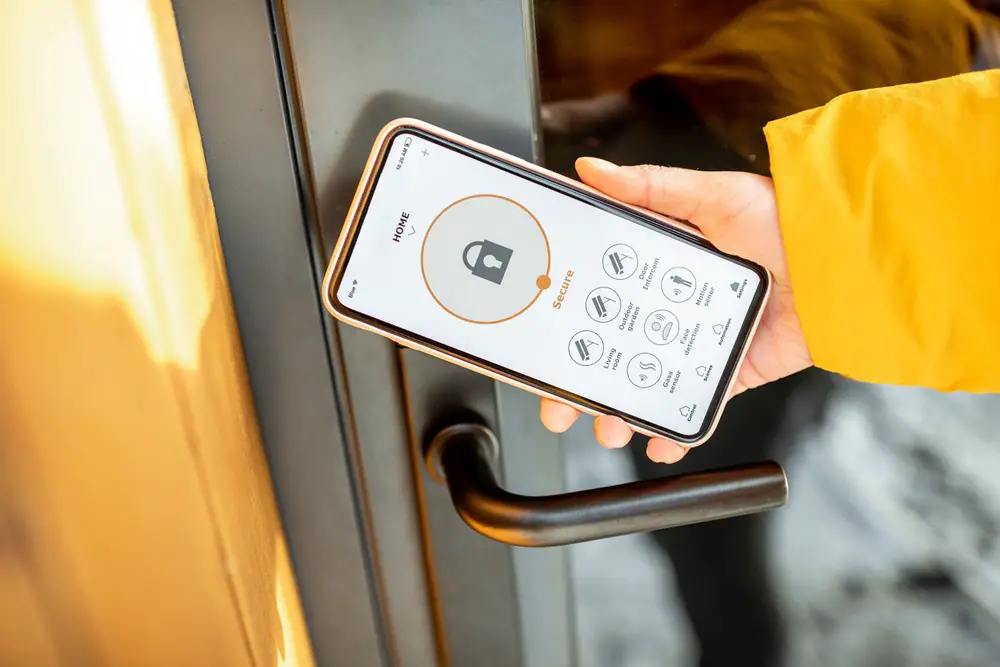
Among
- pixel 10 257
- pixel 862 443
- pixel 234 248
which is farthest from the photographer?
pixel 862 443

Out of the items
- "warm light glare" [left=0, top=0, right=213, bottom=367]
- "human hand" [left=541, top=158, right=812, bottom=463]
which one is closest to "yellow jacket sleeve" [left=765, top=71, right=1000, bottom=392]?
"human hand" [left=541, top=158, right=812, bottom=463]

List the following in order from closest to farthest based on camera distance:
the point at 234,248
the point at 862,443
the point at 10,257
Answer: the point at 10,257 < the point at 234,248 < the point at 862,443

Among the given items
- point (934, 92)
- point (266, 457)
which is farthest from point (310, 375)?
point (934, 92)

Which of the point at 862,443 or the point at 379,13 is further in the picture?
the point at 862,443

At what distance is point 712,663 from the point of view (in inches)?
19.8

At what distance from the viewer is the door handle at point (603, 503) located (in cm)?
30

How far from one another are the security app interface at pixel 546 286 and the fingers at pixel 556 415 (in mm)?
16

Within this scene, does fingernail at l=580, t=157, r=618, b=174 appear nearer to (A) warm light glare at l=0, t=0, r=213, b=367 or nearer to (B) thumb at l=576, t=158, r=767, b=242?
(B) thumb at l=576, t=158, r=767, b=242

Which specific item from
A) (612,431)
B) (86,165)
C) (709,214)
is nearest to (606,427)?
(612,431)

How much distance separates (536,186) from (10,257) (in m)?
0.20

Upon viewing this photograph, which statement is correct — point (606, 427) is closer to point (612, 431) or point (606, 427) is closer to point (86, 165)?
point (612, 431)

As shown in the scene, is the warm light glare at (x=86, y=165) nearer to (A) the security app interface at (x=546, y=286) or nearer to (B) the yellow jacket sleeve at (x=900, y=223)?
(A) the security app interface at (x=546, y=286)

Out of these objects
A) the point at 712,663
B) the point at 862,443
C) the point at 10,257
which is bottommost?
the point at 712,663

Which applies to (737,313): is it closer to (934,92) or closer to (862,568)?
(934,92)
